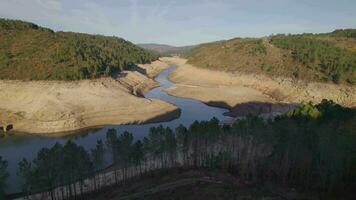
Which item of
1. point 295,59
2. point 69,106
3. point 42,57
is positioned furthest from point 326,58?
point 42,57

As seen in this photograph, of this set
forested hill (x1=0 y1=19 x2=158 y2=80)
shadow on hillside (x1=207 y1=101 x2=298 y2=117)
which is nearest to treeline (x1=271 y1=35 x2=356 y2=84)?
shadow on hillside (x1=207 y1=101 x2=298 y2=117)

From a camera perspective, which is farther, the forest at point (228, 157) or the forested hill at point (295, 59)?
the forested hill at point (295, 59)

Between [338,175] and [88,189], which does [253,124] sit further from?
[88,189]

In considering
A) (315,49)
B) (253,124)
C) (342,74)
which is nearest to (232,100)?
(342,74)

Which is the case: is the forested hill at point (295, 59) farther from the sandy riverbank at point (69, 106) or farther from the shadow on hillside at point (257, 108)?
the sandy riverbank at point (69, 106)

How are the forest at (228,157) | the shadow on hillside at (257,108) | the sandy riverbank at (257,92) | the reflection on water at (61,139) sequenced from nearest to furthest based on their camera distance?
1. the forest at (228,157)
2. the reflection on water at (61,139)
3. the shadow on hillside at (257,108)
4. the sandy riverbank at (257,92)

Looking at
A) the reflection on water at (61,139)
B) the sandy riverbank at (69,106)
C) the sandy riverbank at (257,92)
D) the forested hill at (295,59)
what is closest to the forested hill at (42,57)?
the sandy riverbank at (69,106)

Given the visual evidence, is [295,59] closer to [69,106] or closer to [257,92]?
[257,92]
